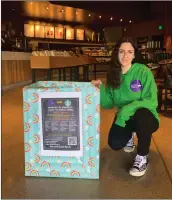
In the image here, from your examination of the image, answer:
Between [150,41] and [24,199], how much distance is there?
1291cm

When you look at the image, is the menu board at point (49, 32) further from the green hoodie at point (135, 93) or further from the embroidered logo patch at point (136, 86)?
the embroidered logo patch at point (136, 86)

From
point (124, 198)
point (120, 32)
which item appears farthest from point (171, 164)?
point (120, 32)

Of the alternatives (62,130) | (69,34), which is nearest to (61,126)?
(62,130)

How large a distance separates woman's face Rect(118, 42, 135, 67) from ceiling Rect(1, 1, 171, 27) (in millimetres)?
7617

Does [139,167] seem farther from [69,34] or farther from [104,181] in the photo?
[69,34]

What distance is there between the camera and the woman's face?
2.10 meters

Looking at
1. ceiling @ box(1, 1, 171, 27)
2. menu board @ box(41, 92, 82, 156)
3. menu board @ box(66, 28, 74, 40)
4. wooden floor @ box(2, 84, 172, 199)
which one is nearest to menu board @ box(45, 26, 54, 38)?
ceiling @ box(1, 1, 171, 27)

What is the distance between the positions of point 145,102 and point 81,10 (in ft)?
31.2

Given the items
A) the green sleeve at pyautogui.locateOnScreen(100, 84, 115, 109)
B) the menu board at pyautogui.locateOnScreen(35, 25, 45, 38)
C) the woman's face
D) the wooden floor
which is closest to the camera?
the wooden floor

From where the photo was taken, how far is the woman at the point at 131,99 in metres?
1.96

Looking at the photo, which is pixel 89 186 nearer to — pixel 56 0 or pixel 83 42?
pixel 56 0

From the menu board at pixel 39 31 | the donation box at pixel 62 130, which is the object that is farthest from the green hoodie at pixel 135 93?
the menu board at pixel 39 31

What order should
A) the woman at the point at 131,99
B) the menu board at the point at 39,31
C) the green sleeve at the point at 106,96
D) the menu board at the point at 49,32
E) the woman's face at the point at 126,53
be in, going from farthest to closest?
1. the menu board at the point at 49,32
2. the menu board at the point at 39,31
3. the green sleeve at the point at 106,96
4. the woman's face at the point at 126,53
5. the woman at the point at 131,99

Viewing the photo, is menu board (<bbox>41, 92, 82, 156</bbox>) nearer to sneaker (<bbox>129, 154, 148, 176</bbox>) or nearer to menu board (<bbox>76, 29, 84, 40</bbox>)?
sneaker (<bbox>129, 154, 148, 176</bbox>)
